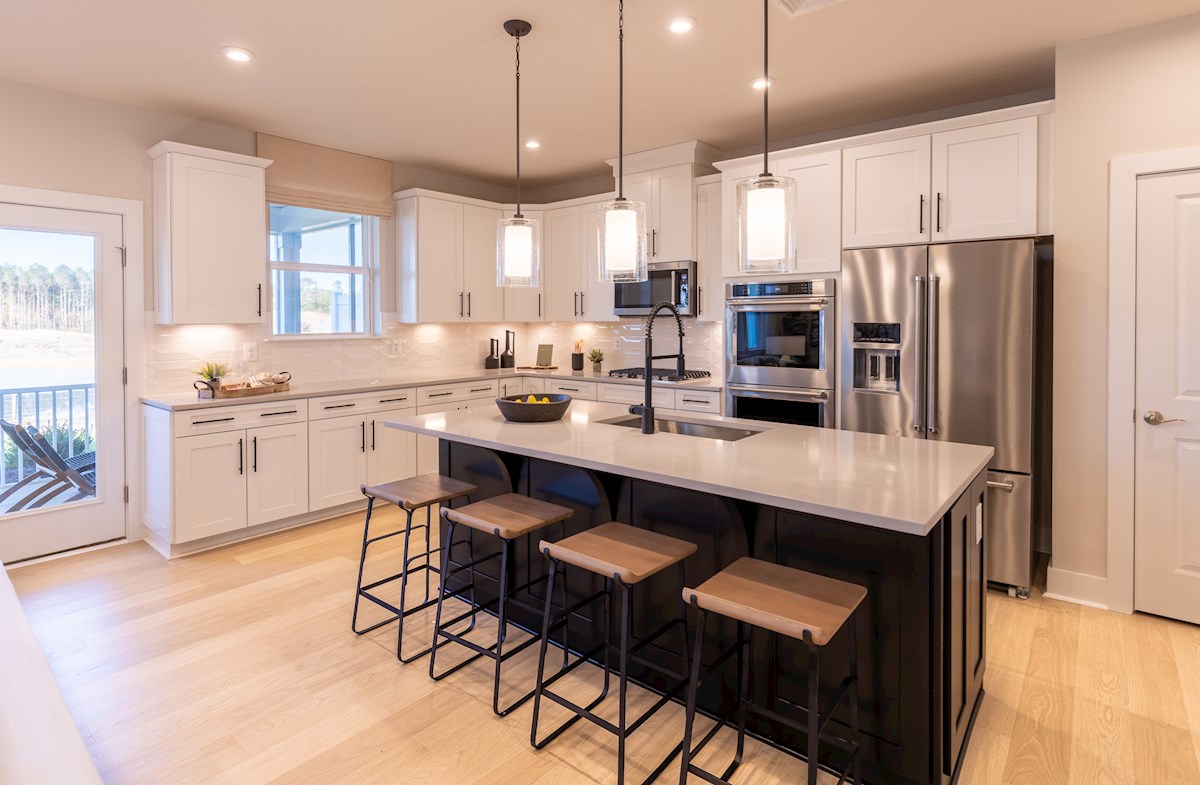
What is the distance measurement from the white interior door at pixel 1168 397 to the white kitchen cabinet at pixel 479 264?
4.42 meters

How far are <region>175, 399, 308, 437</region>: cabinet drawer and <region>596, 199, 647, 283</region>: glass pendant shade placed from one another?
276 cm

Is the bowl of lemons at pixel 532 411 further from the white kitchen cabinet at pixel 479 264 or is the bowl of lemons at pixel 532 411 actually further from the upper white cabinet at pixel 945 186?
the white kitchen cabinet at pixel 479 264

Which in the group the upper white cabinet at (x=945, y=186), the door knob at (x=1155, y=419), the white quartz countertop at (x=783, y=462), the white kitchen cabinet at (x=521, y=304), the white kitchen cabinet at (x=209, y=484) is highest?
the upper white cabinet at (x=945, y=186)

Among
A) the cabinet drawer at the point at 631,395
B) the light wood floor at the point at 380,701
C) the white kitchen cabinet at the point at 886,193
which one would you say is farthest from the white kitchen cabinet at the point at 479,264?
the white kitchen cabinet at the point at 886,193

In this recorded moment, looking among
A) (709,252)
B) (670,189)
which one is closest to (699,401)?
(709,252)

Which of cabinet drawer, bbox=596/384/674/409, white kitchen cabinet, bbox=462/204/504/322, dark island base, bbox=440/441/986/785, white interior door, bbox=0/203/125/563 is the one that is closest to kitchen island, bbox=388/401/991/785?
dark island base, bbox=440/441/986/785

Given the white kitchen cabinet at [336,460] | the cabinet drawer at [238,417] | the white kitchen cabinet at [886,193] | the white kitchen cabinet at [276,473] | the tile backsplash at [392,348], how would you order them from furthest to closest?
1. the white kitchen cabinet at [336,460]
2. the tile backsplash at [392,348]
3. the white kitchen cabinet at [276,473]
4. the cabinet drawer at [238,417]
5. the white kitchen cabinet at [886,193]

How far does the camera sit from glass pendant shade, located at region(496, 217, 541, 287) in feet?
8.69

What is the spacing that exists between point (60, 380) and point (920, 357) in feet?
15.9

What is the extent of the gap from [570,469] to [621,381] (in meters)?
2.48

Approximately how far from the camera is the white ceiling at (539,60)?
285 centimetres

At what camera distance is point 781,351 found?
414cm

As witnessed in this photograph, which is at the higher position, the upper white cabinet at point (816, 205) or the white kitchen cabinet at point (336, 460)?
the upper white cabinet at point (816, 205)

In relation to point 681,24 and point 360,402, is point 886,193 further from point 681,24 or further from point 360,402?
point 360,402
